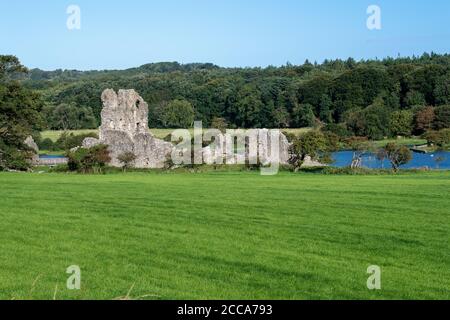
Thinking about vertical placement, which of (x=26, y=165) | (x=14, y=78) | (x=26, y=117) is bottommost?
(x=26, y=165)

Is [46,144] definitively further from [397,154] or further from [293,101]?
[293,101]

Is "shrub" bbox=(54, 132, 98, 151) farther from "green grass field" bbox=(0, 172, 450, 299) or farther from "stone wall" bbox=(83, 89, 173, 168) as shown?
"green grass field" bbox=(0, 172, 450, 299)

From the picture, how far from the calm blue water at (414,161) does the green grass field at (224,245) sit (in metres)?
29.4

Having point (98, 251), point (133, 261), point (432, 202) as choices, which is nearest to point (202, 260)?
point (133, 261)

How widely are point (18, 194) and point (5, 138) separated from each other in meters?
20.5

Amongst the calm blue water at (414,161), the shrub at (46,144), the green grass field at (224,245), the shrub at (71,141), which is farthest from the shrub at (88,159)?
the shrub at (46,144)

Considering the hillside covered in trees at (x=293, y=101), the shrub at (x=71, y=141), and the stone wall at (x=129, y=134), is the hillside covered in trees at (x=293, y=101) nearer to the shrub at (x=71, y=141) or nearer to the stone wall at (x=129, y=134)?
the shrub at (x=71, y=141)

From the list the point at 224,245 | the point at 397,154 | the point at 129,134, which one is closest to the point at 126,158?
the point at 129,134

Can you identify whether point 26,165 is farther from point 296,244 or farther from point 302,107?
point 302,107

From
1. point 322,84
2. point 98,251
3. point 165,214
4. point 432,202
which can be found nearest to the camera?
point 98,251

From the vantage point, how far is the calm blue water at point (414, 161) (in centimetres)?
4728

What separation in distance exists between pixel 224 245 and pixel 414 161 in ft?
150

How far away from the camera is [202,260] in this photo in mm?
9828

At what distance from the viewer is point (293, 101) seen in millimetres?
108312
